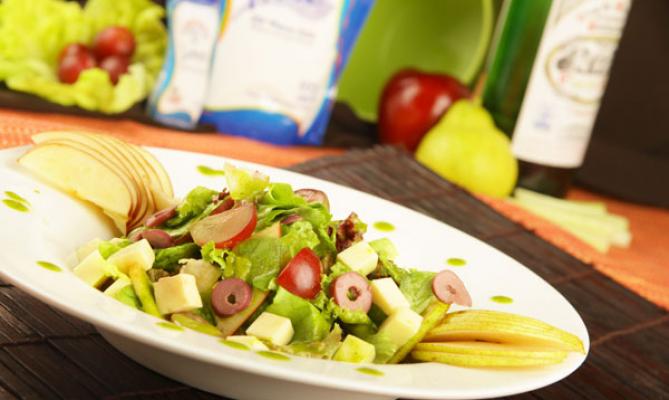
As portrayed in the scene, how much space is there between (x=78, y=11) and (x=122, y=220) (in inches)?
36.2

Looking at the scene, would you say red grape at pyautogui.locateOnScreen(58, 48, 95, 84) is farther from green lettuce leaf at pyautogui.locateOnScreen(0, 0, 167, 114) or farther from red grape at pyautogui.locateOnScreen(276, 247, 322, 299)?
red grape at pyautogui.locateOnScreen(276, 247, 322, 299)

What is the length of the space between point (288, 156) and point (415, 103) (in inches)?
12.9

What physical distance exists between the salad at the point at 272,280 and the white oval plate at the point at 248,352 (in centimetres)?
3

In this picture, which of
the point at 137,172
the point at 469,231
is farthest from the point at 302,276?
the point at 469,231

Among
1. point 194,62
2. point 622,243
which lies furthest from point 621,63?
point 194,62

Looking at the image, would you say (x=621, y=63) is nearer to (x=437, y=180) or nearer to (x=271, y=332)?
(x=437, y=180)

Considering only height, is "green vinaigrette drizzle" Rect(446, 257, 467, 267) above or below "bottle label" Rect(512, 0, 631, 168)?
below

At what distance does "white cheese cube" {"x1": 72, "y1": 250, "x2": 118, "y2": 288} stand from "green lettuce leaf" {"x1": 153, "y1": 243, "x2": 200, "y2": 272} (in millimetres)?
53

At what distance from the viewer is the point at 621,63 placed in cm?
212

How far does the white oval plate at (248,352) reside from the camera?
59 centimetres

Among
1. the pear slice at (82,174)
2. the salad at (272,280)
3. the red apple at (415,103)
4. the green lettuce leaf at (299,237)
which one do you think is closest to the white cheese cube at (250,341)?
the salad at (272,280)

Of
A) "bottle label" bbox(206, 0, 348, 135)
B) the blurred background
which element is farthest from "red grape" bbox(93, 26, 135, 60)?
the blurred background

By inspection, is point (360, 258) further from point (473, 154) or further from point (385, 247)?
point (473, 154)

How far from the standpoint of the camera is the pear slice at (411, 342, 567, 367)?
2.27 ft
